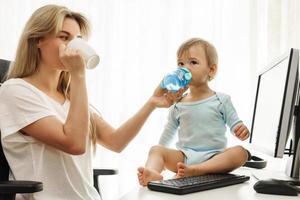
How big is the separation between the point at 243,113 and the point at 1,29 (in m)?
1.57

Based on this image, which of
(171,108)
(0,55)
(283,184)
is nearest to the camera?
(283,184)

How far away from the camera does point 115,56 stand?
240cm

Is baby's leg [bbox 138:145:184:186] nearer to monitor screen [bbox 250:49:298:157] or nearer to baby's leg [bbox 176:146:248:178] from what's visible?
baby's leg [bbox 176:146:248:178]

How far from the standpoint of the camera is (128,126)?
1475 millimetres

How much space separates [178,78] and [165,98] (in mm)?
102

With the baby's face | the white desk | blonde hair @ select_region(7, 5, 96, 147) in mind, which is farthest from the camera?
the baby's face

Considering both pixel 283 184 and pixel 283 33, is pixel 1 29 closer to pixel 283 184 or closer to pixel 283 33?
pixel 283 33

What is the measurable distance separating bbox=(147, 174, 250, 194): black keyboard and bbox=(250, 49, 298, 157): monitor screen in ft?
0.49

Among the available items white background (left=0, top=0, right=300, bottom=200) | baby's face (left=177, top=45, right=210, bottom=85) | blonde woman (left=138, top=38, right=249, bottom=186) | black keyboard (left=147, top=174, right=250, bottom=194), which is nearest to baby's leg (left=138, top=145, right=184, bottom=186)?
blonde woman (left=138, top=38, right=249, bottom=186)

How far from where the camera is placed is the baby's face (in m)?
1.38

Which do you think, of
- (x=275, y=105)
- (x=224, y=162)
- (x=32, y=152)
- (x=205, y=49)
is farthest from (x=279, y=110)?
(x=32, y=152)

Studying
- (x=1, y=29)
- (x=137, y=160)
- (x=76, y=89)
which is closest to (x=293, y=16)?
(x=137, y=160)

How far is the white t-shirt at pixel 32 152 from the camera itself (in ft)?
3.84

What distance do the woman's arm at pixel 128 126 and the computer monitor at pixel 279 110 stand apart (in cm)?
31
